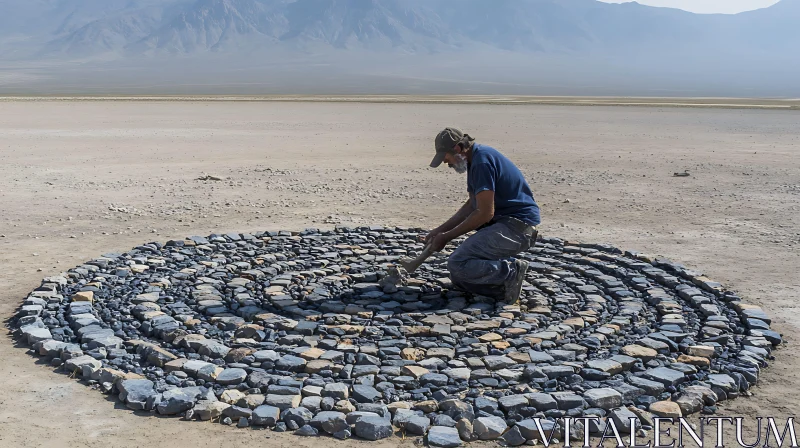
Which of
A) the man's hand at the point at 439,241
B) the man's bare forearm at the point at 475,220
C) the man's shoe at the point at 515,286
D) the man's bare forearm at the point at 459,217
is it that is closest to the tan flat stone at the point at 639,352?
the man's shoe at the point at 515,286

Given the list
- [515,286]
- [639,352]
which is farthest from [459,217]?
[639,352]

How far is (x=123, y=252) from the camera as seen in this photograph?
9.96 m

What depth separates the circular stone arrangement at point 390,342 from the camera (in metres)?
5.37

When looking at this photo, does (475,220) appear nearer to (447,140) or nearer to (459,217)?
(459,217)

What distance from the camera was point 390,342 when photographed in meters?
6.57

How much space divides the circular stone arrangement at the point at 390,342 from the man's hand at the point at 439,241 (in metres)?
0.53

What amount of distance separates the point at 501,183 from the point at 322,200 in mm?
6937

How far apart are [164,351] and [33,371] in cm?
97

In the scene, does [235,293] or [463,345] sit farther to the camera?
[235,293]

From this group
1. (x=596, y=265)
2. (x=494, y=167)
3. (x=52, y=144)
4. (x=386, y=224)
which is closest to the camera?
(x=494, y=167)

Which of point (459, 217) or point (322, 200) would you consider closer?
point (459, 217)

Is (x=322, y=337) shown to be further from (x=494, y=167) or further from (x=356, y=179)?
(x=356, y=179)

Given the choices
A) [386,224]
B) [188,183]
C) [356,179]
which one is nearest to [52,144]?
[188,183]

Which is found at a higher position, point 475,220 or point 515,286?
point 475,220
